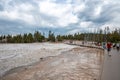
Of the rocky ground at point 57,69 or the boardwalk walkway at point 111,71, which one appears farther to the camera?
the rocky ground at point 57,69

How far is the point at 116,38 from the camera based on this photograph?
99.0 metres

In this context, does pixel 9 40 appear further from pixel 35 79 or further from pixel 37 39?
pixel 35 79

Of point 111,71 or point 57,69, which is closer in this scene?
point 111,71

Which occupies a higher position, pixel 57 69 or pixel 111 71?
pixel 111 71

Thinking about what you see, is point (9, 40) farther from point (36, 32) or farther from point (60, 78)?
point (60, 78)

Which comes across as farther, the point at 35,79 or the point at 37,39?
the point at 37,39

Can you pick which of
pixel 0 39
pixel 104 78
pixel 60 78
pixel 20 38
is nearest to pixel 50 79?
pixel 60 78

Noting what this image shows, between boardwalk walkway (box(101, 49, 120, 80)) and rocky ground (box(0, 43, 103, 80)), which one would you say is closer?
boardwalk walkway (box(101, 49, 120, 80))

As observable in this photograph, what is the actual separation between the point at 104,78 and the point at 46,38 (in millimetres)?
185710

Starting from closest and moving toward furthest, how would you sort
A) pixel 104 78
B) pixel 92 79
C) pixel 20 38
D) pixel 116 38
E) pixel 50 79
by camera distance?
1. pixel 104 78
2. pixel 92 79
3. pixel 50 79
4. pixel 116 38
5. pixel 20 38

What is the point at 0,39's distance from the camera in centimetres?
17812

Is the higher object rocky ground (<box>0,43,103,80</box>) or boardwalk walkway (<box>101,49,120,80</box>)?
boardwalk walkway (<box>101,49,120,80</box>)

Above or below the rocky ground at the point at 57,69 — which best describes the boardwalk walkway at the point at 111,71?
above

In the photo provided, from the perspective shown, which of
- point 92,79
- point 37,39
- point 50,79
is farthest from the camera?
point 37,39
